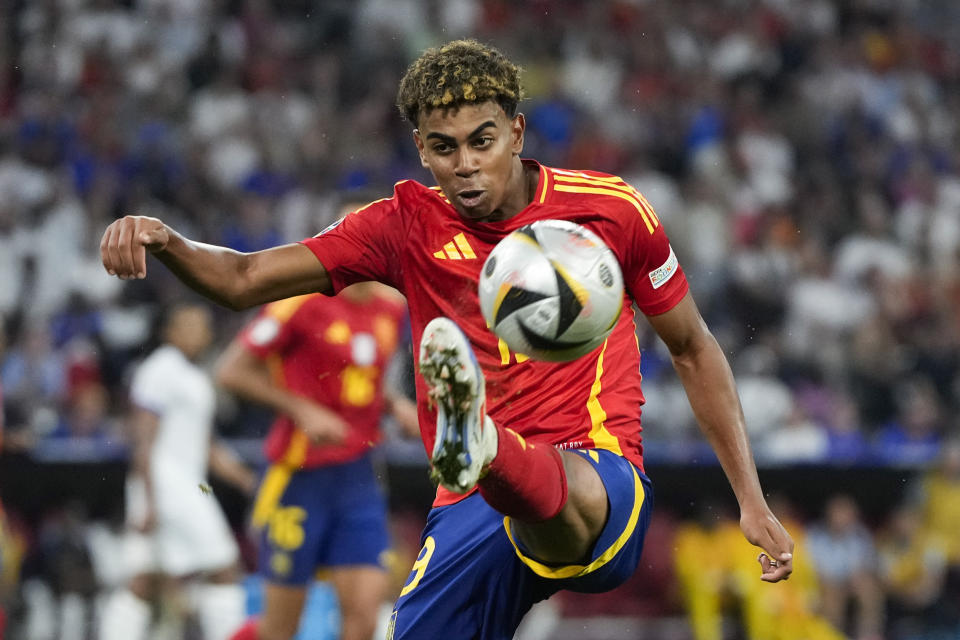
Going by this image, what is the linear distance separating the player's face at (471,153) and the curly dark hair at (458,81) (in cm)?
3

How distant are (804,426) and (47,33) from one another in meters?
8.64

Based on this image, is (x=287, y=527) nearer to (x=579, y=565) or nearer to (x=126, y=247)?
(x=579, y=565)

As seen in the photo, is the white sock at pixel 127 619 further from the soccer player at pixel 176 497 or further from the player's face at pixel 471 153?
the player's face at pixel 471 153

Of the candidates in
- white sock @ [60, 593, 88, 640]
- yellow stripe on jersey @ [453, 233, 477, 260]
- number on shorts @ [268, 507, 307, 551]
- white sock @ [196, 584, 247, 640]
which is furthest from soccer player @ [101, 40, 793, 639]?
white sock @ [60, 593, 88, 640]

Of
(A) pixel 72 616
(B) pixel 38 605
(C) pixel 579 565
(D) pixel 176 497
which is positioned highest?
(C) pixel 579 565

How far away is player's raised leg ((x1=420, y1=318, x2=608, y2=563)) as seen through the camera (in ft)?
10.8

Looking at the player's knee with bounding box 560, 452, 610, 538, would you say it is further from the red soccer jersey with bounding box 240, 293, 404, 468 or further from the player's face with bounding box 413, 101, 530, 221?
the red soccer jersey with bounding box 240, 293, 404, 468

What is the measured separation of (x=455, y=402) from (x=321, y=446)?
3441mm

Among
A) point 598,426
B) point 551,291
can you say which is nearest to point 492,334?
point 598,426

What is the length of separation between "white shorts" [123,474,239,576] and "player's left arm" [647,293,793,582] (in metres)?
4.97

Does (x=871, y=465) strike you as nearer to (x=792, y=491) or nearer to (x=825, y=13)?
(x=792, y=491)

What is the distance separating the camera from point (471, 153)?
3.94 metres

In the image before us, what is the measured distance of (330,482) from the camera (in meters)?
6.70

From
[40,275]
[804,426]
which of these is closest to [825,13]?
[804,426]
